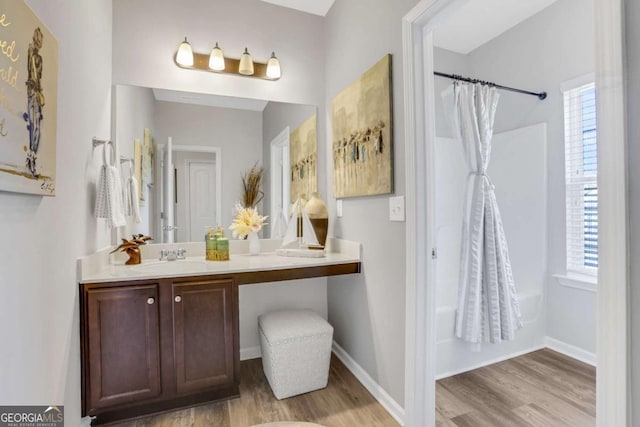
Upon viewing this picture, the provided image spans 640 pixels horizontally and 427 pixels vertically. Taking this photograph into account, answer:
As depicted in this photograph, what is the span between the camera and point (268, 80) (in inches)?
96.7

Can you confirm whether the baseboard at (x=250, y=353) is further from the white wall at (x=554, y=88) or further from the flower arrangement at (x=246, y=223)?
the white wall at (x=554, y=88)

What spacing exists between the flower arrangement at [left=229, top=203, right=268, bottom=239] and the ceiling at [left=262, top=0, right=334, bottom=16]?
1684 millimetres

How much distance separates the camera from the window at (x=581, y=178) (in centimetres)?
232

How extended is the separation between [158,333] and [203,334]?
0.23 metres

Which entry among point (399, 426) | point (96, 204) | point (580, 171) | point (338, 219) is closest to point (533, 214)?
point (580, 171)

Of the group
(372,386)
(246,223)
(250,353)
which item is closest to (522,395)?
(372,386)

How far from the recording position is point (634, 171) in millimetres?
769

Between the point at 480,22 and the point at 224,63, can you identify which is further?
the point at 480,22

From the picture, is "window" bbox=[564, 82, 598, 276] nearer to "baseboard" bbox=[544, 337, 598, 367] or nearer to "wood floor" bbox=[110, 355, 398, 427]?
"baseboard" bbox=[544, 337, 598, 367]

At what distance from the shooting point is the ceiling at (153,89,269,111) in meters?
2.21

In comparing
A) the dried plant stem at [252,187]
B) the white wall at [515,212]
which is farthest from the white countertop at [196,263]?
the white wall at [515,212]

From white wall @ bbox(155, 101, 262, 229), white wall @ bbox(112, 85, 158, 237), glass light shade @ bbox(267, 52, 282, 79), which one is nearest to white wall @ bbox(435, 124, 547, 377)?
glass light shade @ bbox(267, 52, 282, 79)

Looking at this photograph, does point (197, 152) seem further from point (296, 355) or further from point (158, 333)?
point (296, 355)

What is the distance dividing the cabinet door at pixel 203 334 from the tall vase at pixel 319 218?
763 millimetres
